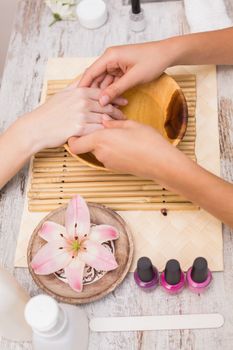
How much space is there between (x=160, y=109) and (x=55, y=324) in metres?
0.47

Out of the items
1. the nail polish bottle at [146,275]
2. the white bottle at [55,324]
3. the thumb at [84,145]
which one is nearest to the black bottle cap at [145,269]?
the nail polish bottle at [146,275]

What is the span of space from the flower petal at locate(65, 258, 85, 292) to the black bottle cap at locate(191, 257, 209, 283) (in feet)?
0.58

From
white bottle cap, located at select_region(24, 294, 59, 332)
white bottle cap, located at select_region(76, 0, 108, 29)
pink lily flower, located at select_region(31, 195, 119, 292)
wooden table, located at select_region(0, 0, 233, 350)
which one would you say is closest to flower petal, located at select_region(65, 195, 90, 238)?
pink lily flower, located at select_region(31, 195, 119, 292)

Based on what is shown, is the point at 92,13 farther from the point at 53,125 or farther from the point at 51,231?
the point at 51,231

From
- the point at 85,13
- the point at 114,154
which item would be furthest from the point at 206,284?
the point at 85,13

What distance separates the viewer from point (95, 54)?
1111mm

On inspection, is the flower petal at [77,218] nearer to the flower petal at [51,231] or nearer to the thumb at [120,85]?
the flower petal at [51,231]

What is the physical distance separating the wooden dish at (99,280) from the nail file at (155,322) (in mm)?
44

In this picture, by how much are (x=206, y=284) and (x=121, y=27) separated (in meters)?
0.62

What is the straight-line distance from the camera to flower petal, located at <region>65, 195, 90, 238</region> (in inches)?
33.1

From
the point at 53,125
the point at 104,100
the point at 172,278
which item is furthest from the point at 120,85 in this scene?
the point at 172,278

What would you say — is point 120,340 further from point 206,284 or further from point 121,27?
point 121,27

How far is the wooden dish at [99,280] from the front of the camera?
0.81m

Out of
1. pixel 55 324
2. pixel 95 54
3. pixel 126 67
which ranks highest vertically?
pixel 95 54
